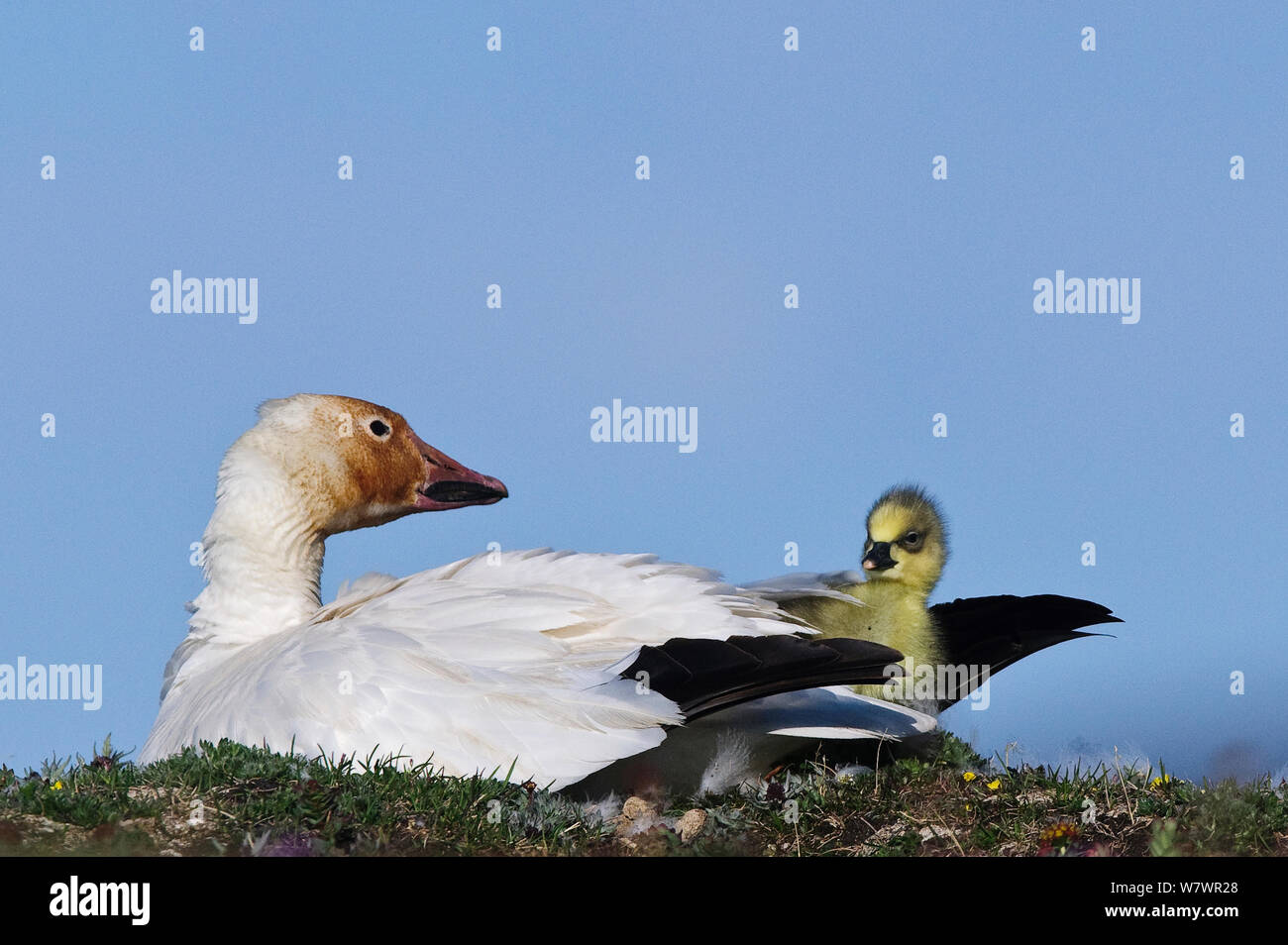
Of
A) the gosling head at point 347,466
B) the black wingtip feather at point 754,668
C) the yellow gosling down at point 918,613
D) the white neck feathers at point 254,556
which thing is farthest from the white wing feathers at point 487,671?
the gosling head at point 347,466

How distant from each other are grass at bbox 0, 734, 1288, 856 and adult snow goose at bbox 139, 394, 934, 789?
0.18 m

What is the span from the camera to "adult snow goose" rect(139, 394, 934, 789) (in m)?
6.21

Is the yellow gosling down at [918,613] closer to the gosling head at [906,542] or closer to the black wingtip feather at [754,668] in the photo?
the gosling head at [906,542]

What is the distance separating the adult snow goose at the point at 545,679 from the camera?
6207 mm

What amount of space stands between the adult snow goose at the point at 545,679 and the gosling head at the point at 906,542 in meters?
1.24

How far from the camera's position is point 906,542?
839 cm

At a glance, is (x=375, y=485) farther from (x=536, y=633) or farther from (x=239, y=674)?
(x=536, y=633)

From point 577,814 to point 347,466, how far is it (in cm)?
345

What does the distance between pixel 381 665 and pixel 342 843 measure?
1133 millimetres

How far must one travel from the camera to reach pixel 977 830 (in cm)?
625

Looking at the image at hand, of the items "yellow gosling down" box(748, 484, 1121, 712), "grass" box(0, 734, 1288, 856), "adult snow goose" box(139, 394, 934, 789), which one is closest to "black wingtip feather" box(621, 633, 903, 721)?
"adult snow goose" box(139, 394, 934, 789)

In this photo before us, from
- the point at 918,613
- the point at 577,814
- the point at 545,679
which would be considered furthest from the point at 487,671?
the point at 918,613
